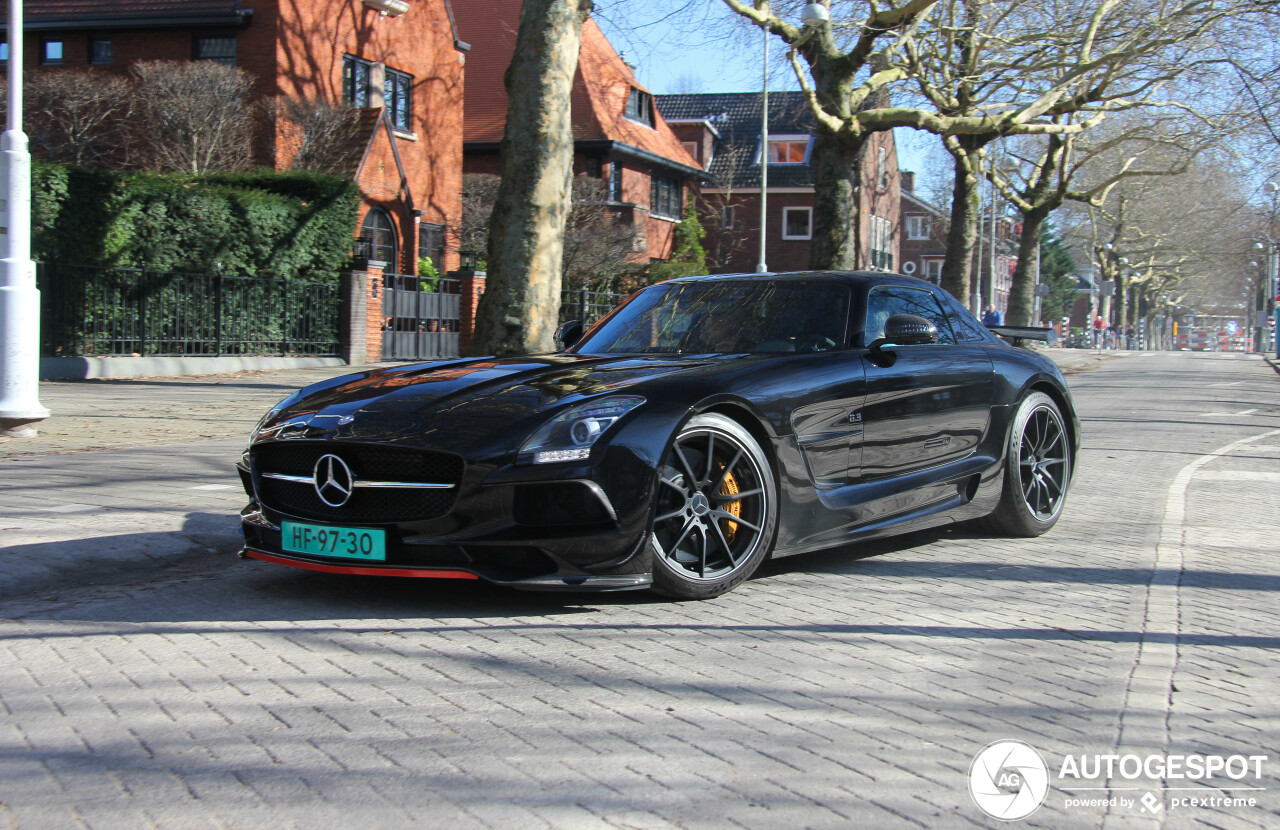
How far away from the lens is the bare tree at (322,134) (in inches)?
1057

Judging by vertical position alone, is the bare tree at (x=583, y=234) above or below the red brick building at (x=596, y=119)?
below

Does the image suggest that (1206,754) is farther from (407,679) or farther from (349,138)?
(349,138)

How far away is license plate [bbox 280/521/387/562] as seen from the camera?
15.5 ft

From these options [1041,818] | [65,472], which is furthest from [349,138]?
[1041,818]

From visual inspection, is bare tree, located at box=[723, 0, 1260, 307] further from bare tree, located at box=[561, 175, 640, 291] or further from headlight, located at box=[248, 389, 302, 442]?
headlight, located at box=[248, 389, 302, 442]

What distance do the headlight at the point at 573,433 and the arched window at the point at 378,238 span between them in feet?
81.2

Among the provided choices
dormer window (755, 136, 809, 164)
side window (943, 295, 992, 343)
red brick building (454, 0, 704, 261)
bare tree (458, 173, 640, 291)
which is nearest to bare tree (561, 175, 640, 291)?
bare tree (458, 173, 640, 291)

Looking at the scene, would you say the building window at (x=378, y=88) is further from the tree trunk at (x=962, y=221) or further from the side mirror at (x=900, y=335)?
the side mirror at (x=900, y=335)

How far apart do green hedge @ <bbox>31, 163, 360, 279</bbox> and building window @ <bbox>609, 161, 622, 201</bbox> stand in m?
21.4

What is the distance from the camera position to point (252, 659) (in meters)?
4.20

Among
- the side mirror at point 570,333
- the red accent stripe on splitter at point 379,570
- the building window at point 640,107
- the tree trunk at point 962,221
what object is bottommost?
the red accent stripe on splitter at point 379,570

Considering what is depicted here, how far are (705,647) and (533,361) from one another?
197 cm

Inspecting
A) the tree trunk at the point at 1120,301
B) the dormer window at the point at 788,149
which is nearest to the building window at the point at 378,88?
the dormer window at the point at 788,149

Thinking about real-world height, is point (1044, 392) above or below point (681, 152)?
below
